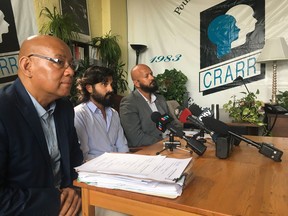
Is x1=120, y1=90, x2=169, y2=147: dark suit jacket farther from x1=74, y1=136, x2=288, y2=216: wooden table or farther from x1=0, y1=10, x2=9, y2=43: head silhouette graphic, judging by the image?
x1=0, y1=10, x2=9, y2=43: head silhouette graphic

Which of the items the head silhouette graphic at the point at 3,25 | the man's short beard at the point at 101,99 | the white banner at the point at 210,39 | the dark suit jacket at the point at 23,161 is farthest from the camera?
the white banner at the point at 210,39

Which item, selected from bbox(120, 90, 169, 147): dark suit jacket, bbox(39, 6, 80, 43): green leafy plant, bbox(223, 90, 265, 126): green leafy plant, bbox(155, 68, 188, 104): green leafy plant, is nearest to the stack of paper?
bbox(120, 90, 169, 147): dark suit jacket

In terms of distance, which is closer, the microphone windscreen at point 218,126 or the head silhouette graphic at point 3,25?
the microphone windscreen at point 218,126

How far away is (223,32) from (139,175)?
337 centimetres

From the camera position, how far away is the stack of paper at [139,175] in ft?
2.41

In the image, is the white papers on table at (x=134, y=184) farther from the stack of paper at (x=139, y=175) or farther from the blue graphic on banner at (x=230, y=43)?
the blue graphic on banner at (x=230, y=43)

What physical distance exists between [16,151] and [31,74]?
36 centimetres

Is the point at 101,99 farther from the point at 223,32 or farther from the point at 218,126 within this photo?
the point at 223,32

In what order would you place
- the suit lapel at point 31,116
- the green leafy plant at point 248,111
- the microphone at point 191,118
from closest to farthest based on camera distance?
1. the suit lapel at point 31,116
2. the microphone at point 191,118
3. the green leafy plant at point 248,111

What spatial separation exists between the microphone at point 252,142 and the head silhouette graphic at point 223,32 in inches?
107

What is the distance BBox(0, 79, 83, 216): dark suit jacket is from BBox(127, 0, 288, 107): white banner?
3.11 m

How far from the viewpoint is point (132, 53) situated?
4.25 meters

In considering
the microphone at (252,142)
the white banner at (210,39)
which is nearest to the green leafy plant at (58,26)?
the white banner at (210,39)

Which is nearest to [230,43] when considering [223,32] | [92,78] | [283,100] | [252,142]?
[223,32]
